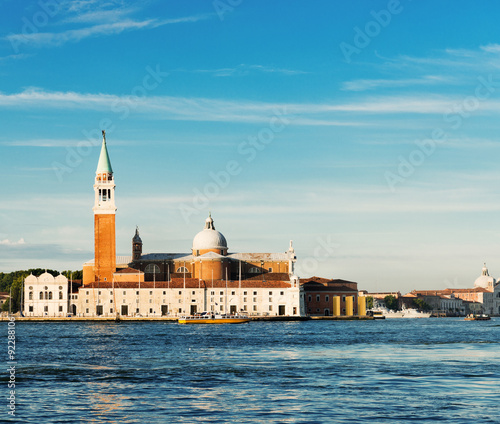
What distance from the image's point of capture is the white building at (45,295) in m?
108

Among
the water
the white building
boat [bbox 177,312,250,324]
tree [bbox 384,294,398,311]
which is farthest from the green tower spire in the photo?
tree [bbox 384,294,398,311]

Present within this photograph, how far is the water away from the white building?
6225 cm

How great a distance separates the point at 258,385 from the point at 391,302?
158m

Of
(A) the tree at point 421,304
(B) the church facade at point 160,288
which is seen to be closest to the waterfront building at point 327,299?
(B) the church facade at point 160,288

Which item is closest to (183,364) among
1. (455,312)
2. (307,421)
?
(307,421)

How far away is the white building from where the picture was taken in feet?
354

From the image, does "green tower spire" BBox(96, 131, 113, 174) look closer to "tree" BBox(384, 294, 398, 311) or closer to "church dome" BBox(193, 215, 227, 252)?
"church dome" BBox(193, 215, 227, 252)

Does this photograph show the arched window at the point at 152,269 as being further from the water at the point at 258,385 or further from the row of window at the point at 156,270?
the water at the point at 258,385

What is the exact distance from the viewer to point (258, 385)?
28.6 metres

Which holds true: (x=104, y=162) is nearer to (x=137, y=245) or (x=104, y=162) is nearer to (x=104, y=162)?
(x=104, y=162)

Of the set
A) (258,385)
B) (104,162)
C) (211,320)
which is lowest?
(258,385)

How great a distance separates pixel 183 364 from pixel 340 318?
78.2m

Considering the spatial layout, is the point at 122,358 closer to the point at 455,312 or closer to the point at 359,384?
the point at 359,384

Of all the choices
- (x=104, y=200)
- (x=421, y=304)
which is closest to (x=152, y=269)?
(x=104, y=200)
